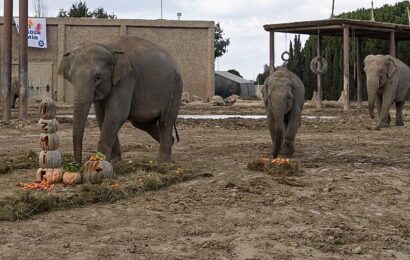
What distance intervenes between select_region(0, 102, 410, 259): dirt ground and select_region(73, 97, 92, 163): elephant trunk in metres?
0.90

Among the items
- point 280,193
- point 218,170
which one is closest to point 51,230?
point 280,193

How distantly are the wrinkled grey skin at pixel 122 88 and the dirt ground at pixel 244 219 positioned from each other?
988 mm

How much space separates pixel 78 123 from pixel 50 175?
83cm

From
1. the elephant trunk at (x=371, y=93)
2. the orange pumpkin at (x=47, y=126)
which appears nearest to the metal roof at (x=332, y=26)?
the elephant trunk at (x=371, y=93)

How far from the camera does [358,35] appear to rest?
35312mm

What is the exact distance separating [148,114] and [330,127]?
10168mm

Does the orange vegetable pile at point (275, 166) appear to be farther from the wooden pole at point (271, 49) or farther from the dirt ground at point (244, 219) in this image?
the wooden pole at point (271, 49)

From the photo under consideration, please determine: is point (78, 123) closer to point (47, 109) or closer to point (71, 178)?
point (47, 109)

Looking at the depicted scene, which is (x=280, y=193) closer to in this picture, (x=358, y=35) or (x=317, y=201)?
(x=317, y=201)

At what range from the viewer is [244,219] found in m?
7.07

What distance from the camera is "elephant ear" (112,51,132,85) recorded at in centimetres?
950

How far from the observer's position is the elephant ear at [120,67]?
9.50 metres

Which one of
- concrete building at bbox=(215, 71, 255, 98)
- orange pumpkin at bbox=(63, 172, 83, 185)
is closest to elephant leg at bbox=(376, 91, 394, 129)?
orange pumpkin at bbox=(63, 172, 83, 185)

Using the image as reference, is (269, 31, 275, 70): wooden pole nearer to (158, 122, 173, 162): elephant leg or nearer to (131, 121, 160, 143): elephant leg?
(131, 121, 160, 143): elephant leg
